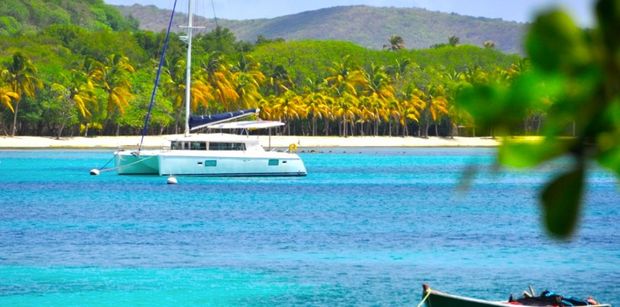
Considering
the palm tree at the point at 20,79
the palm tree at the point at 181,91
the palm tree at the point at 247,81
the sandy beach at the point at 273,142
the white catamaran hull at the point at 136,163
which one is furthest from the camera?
the palm tree at the point at 247,81

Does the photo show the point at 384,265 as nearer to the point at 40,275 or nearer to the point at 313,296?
the point at 313,296

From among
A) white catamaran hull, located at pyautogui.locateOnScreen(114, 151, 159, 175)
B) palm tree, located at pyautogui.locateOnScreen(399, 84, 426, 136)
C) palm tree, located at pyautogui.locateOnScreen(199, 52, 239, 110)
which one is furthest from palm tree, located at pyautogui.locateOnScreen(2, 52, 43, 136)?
white catamaran hull, located at pyautogui.locateOnScreen(114, 151, 159, 175)

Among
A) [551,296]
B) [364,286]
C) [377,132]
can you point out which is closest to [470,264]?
[364,286]

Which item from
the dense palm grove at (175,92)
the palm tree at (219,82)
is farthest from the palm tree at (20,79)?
the palm tree at (219,82)

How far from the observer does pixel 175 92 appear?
154 meters

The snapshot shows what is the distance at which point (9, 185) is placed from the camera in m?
82.4

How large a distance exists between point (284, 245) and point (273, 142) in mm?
→ 113909

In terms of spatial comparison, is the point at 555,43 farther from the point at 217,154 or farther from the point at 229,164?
the point at 229,164

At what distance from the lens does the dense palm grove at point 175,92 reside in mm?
146625

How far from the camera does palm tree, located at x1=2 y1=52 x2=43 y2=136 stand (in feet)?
465

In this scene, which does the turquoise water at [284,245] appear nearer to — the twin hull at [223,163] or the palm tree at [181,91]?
the twin hull at [223,163]

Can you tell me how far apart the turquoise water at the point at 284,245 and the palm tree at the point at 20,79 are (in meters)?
59.6

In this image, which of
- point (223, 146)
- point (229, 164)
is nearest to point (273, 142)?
point (229, 164)

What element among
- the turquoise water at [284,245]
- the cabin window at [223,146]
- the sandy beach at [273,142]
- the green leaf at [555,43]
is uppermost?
the green leaf at [555,43]
